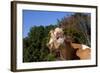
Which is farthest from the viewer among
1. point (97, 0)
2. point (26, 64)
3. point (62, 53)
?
point (97, 0)

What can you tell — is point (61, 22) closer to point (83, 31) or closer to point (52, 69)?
point (83, 31)

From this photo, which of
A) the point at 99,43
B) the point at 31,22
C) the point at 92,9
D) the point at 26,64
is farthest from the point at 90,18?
the point at 26,64

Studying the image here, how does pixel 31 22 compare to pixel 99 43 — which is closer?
pixel 31 22

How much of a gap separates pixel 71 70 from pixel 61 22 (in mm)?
471

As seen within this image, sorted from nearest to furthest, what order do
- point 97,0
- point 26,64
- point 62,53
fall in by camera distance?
point 26,64
point 62,53
point 97,0

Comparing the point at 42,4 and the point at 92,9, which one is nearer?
the point at 42,4

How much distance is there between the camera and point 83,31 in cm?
222

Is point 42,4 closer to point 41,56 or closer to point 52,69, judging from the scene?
point 41,56

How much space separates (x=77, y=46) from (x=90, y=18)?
0.32m

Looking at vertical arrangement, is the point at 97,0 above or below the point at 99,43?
above

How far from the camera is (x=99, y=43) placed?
231cm

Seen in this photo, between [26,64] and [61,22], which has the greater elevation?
[61,22]

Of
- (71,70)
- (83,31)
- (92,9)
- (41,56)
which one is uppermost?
(92,9)

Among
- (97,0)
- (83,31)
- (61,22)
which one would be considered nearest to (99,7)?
(97,0)
